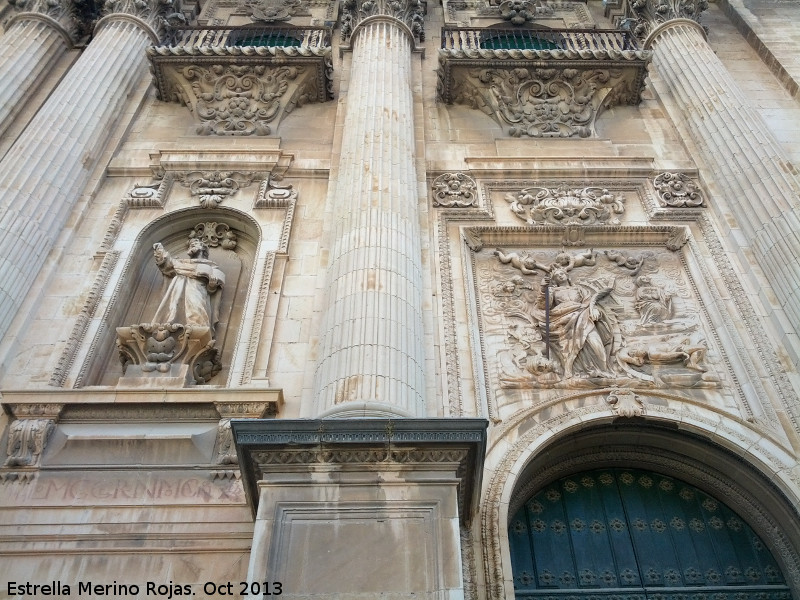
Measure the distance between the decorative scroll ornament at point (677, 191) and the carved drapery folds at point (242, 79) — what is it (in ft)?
21.5

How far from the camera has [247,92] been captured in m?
15.1

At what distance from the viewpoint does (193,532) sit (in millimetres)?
8234

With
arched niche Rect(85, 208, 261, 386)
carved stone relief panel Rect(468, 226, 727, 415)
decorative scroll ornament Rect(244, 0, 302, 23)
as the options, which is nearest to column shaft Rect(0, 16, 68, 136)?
arched niche Rect(85, 208, 261, 386)

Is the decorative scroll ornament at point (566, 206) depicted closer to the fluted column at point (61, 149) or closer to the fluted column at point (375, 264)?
the fluted column at point (375, 264)

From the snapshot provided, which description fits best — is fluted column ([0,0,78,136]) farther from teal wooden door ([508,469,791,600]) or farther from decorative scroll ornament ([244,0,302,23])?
teal wooden door ([508,469,791,600])

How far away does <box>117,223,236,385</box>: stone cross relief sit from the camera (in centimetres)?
1004

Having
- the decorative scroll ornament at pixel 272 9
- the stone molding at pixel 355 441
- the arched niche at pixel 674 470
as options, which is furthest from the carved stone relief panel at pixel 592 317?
the decorative scroll ornament at pixel 272 9

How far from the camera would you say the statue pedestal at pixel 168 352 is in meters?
10.0

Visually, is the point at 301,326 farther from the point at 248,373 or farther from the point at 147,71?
the point at 147,71

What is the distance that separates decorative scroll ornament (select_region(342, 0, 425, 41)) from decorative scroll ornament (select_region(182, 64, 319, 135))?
1744 millimetres

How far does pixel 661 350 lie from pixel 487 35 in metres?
10.0

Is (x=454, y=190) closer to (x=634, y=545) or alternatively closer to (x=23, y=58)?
(x=634, y=545)

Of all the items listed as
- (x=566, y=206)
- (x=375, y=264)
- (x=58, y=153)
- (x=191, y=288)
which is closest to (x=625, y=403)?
(x=375, y=264)

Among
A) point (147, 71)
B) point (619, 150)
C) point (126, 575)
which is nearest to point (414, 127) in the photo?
point (619, 150)
